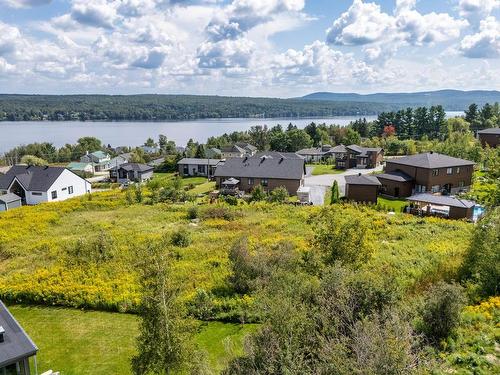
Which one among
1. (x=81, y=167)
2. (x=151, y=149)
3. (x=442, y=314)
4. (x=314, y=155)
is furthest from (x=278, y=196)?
(x=151, y=149)

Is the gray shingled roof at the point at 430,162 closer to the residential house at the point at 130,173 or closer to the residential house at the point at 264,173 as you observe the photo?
the residential house at the point at 264,173

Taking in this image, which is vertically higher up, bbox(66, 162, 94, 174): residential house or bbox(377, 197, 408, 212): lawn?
bbox(66, 162, 94, 174): residential house

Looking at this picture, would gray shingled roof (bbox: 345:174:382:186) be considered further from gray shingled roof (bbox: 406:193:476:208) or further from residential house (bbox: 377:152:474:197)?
gray shingled roof (bbox: 406:193:476:208)

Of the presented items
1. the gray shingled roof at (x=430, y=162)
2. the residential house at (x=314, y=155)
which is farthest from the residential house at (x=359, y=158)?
the gray shingled roof at (x=430, y=162)

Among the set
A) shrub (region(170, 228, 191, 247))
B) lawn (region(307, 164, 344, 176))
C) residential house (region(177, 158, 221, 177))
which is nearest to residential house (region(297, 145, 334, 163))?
lawn (region(307, 164, 344, 176))

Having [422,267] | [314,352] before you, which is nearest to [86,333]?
[314,352]

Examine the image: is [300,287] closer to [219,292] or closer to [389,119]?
[219,292]

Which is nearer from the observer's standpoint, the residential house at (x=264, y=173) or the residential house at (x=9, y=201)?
the residential house at (x=9, y=201)
